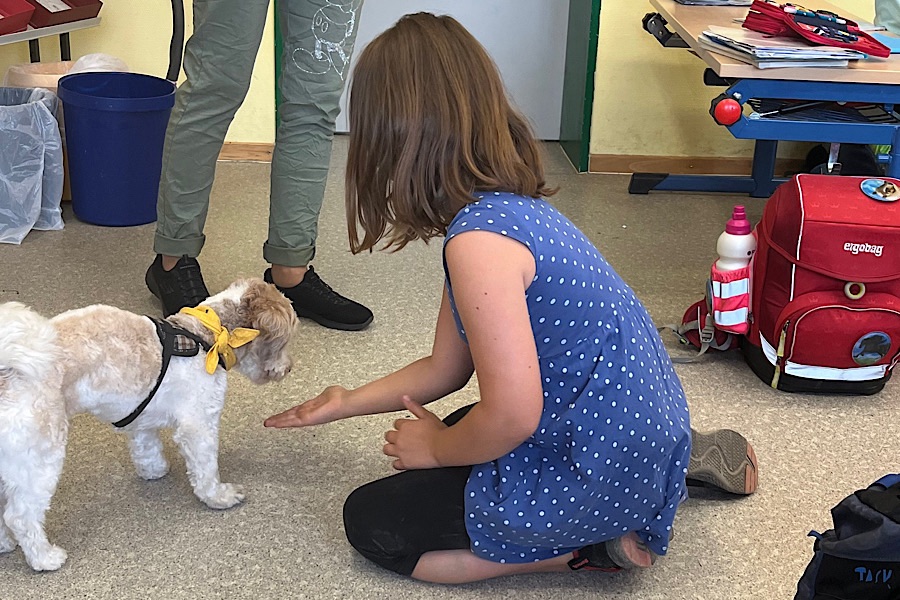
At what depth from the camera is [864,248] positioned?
190cm

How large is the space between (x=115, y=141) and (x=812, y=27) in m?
1.75

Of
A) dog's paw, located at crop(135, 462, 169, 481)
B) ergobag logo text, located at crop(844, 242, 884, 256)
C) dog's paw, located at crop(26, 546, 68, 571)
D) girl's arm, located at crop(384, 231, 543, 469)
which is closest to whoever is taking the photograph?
girl's arm, located at crop(384, 231, 543, 469)

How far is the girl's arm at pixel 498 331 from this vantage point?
1.23 metres

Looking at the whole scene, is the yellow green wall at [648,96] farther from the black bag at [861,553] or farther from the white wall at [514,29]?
the black bag at [861,553]

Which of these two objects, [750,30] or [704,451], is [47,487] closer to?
[704,451]

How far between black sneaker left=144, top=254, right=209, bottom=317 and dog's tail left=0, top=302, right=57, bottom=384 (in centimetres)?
82

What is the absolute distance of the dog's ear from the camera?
5.18 ft

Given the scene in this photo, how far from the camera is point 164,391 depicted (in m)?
1.50

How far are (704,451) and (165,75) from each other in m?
2.44

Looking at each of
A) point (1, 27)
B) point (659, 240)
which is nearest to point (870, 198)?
point (659, 240)

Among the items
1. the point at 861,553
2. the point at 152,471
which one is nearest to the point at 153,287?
the point at 152,471

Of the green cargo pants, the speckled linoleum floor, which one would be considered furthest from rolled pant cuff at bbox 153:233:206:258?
the speckled linoleum floor

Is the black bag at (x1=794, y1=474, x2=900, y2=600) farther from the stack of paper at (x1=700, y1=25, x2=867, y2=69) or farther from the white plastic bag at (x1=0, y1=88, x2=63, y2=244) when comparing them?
the white plastic bag at (x1=0, y1=88, x2=63, y2=244)

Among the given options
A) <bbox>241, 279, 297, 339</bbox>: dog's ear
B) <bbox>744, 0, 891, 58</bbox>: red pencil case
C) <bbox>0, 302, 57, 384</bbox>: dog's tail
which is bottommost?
<bbox>241, 279, 297, 339</bbox>: dog's ear
